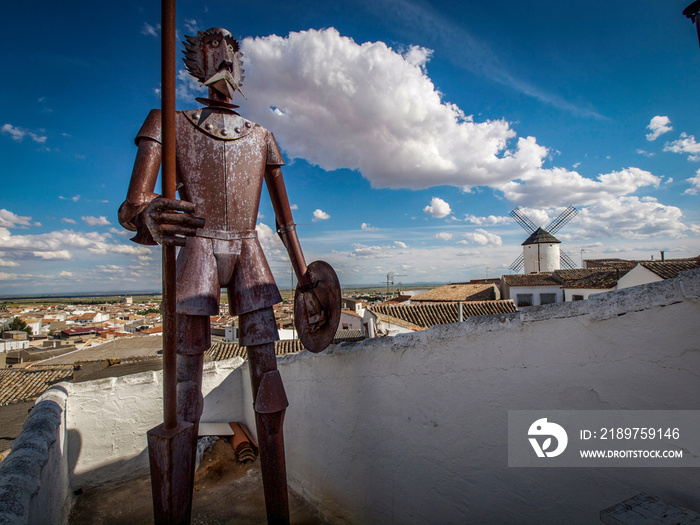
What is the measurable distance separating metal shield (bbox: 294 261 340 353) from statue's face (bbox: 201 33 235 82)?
1451mm

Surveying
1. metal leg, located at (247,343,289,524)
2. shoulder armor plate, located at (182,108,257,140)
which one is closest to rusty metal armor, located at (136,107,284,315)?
shoulder armor plate, located at (182,108,257,140)

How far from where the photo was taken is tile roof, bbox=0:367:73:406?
995 cm

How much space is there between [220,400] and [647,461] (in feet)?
12.0

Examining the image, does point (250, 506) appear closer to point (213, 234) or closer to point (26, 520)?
point (26, 520)

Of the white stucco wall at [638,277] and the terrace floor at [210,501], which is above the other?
the white stucco wall at [638,277]

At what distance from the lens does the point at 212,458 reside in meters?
3.54

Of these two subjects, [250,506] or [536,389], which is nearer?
[536,389]

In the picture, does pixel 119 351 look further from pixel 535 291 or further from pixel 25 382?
pixel 535 291

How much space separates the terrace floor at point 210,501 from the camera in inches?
111

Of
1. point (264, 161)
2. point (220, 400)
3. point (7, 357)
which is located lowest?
point (7, 357)

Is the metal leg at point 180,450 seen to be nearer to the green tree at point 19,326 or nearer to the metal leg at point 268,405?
the metal leg at point 268,405

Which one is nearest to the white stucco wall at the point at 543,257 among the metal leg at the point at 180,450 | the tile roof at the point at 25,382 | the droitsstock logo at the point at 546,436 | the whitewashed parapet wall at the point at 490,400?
the tile roof at the point at 25,382

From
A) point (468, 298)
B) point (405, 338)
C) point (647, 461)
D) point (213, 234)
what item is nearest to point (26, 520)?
point (213, 234)

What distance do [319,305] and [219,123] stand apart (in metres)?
1.35
